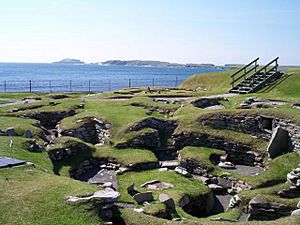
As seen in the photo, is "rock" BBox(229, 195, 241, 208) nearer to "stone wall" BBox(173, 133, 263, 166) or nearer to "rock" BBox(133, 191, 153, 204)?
"rock" BBox(133, 191, 153, 204)

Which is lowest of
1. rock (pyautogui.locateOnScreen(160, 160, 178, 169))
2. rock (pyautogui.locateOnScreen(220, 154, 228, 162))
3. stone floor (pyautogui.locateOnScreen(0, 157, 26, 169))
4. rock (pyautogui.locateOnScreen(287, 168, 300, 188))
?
rock (pyautogui.locateOnScreen(160, 160, 178, 169))

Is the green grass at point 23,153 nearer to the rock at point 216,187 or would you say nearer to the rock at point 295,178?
the rock at point 216,187

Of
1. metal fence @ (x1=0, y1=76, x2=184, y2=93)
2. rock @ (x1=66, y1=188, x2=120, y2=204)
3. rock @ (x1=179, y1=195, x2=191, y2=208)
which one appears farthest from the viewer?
metal fence @ (x1=0, y1=76, x2=184, y2=93)

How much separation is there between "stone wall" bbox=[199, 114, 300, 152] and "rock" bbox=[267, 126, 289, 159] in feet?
1.04

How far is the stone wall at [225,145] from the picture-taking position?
25.0m

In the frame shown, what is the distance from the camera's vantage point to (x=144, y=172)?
22.9 metres

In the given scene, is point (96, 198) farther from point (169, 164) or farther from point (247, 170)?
point (247, 170)

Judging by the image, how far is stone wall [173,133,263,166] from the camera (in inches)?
984

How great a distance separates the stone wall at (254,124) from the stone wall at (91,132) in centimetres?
689

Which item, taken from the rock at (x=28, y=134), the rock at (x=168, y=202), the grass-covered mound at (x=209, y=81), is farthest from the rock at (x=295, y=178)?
the grass-covered mound at (x=209, y=81)

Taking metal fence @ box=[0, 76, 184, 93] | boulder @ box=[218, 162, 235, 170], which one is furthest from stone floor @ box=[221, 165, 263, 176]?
metal fence @ box=[0, 76, 184, 93]

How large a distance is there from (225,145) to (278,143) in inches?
140

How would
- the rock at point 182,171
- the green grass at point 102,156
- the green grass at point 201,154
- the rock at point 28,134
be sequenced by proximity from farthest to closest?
the rock at point 28,134 → the green grass at point 201,154 → the green grass at point 102,156 → the rock at point 182,171

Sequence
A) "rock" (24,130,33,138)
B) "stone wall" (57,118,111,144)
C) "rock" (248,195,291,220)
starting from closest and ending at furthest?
1. "rock" (248,195,291,220)
2. "rock" (24,130,33,138)
3. "stone wall" (57,118,111,144)
